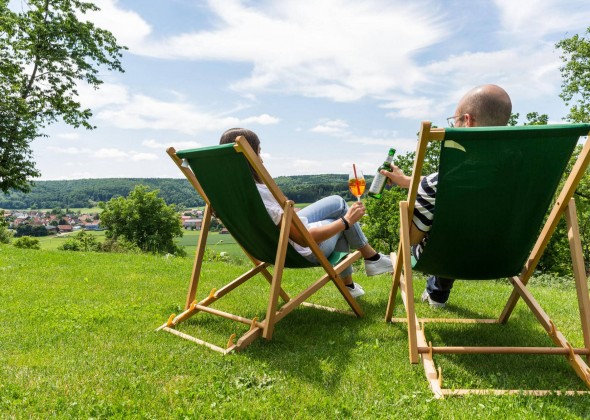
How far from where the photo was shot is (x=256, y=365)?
277cm

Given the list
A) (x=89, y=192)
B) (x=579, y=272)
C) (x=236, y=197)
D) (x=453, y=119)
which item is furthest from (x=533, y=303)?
(x=89, y=192)

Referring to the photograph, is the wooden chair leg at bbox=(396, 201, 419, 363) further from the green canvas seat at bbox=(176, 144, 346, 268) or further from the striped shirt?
the green canvas seat at bbox=(176, 144, 346, 268)

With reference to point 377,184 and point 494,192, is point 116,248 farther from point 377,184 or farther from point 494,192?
point 494,192

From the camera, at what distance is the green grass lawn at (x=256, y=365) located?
2238 millimetres

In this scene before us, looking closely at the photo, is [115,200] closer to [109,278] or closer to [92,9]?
[92,9]

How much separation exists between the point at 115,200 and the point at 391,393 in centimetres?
4881

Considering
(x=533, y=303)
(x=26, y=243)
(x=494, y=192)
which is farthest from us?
(x=26, y=243)

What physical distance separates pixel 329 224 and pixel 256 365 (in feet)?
3.73

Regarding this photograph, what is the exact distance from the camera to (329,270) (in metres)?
3.43

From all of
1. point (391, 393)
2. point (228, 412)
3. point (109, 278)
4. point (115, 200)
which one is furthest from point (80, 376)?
point (115, 200)

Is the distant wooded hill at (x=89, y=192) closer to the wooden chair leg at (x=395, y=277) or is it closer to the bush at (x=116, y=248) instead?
the bush at (x=116, y=248)

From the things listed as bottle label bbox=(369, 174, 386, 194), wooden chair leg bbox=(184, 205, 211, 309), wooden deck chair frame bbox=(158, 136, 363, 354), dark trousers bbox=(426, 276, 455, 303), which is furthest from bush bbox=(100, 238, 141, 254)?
bottle label bbox=(369, 174, 386, 194)

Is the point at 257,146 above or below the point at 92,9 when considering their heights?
below

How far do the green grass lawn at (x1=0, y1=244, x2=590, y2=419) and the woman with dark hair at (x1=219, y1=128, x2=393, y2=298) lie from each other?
16.0 inches
